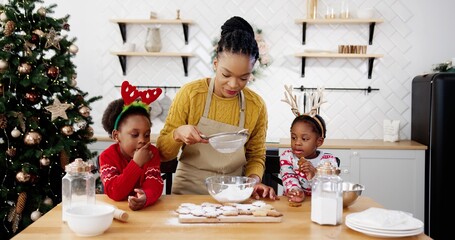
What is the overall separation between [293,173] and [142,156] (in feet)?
2.34

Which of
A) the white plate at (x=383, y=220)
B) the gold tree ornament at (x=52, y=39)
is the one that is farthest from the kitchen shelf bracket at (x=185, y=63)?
the white plate at (x=383, y=220)

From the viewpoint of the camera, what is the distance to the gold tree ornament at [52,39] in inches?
124

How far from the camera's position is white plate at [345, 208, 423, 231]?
1.46 metres

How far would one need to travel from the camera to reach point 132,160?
5.98 feet

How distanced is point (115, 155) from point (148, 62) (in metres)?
2.86

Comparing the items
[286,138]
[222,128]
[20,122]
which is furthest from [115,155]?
[286,138]

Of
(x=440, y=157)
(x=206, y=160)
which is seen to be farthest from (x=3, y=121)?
(x=440, y=157)

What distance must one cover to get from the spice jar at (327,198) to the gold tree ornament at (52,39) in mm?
2208

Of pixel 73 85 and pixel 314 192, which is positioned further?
pixel 73 85

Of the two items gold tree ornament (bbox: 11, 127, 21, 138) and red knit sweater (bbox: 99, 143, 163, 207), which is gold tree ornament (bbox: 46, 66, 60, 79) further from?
red knit sweater (bbox: 99, 143, 163, 207)

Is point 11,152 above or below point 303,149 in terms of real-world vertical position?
below

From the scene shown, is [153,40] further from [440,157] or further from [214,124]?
[440,157]

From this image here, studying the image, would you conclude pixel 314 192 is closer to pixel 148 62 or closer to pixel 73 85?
pixel 73 85

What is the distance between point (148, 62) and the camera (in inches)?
185
